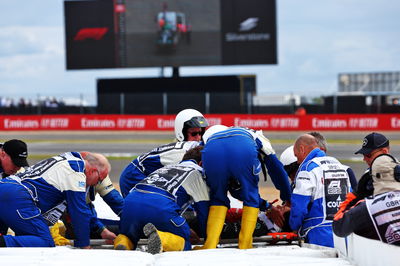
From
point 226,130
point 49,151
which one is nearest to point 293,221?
point 226,130

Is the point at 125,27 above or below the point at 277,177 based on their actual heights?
above

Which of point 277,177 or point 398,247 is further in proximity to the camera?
point 277,177

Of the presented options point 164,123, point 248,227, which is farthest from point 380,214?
point 164,123

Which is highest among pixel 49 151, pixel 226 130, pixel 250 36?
pixel 250 36

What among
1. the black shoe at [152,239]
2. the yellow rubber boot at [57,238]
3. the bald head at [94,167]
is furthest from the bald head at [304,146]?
the yellow rubber boot at [57,238]

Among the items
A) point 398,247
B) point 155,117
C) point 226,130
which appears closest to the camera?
point 398,247

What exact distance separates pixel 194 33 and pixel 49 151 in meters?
15.6

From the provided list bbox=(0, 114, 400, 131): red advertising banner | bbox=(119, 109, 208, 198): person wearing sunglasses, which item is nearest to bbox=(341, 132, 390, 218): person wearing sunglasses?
bbox=(119, 109, 208, 198): person wearing sunglasses

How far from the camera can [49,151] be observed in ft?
73.5

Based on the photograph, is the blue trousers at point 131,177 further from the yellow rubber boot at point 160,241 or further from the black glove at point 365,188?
the black glove at point 365,188

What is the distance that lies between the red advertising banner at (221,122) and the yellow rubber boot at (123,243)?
25.7 m

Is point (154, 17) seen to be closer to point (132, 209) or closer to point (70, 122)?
point (70, 122)

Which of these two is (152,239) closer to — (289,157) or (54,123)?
(289,157)

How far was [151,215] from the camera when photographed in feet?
18.0
